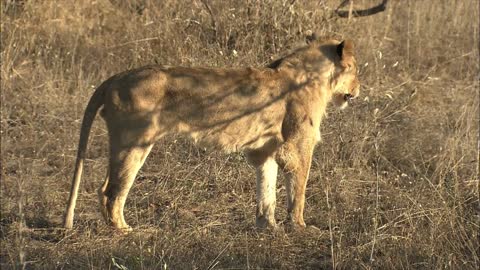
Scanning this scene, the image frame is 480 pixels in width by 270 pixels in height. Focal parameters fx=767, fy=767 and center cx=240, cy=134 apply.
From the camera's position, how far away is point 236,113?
584cm

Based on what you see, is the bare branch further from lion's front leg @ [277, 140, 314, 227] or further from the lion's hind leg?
the lion's hind leg

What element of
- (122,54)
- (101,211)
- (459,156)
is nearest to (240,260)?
(101,211)

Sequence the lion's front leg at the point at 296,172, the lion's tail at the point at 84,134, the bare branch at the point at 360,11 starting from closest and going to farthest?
the lion's tail at the point at 84,134 < the lion's front leg at the point at 296,172 < the bare branch at the point at 360,11

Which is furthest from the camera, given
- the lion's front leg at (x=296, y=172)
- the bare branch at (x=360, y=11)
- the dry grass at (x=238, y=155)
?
the bare branch at (x=360, y=11)

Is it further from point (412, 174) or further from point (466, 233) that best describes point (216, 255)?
point (412, 174)

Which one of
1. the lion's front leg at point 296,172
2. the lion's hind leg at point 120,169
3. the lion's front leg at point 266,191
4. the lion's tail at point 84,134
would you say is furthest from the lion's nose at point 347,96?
the lion's tail at point 84,134

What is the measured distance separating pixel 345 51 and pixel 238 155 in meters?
1.40

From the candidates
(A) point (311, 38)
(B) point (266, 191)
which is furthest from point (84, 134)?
(A) point (311, 38)

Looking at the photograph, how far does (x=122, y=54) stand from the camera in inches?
359

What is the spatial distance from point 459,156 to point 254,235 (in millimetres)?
2436

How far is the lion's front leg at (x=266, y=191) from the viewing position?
6.09 meters

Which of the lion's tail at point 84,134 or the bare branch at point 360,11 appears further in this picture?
the bare branch at point 360,11

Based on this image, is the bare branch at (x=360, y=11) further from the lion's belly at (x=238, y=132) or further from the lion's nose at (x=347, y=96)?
the lion's belly at (x=238, y=132)

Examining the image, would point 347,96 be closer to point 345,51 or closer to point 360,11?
point 345,51
